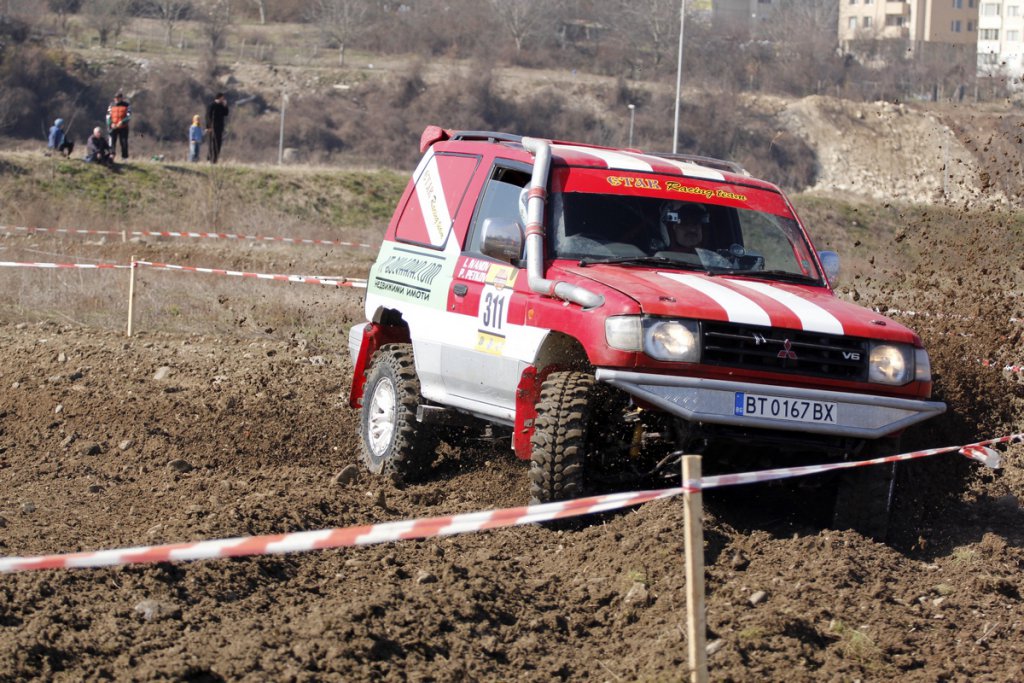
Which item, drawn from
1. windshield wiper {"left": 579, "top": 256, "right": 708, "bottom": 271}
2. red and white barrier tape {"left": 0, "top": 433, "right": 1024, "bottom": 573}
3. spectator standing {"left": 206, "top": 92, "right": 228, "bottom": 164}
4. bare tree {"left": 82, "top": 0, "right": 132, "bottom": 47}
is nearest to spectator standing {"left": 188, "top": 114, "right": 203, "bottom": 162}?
spectator standing {"left": 206, "top": 92, "right": 228, "bottom": 164}

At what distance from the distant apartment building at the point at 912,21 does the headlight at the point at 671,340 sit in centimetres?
8238

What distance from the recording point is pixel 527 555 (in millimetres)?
6891

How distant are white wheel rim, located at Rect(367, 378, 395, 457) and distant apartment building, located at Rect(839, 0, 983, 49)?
8057 centimetres

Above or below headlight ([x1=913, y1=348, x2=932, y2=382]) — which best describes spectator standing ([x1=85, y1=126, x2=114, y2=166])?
above

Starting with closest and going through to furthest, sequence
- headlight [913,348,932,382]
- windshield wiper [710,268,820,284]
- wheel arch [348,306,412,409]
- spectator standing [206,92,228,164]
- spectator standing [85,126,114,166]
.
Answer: headlight [913,348,932,382] → windshield wiper [710,268,820,284] → wheel arch [348,306,412,409] → spectator standing [206,92,228,164] → spectator standing [85,126,114,166]

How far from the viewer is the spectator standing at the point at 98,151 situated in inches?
1372

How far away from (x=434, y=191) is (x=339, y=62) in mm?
69305

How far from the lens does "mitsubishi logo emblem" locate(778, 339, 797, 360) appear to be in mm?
6629

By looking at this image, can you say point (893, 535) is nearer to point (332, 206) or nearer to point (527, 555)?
point (527, 555)

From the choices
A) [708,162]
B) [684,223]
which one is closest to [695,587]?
[684,223]

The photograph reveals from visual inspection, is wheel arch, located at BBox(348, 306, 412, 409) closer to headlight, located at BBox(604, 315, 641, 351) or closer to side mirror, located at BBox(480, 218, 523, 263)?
side mirror, located at BBox(480, 218, 523, 263)

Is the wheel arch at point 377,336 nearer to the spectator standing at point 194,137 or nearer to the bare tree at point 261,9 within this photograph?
the spectator standing at point 194,137

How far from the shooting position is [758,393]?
6.52 meters

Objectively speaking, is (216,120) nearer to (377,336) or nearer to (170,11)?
(377,336)
